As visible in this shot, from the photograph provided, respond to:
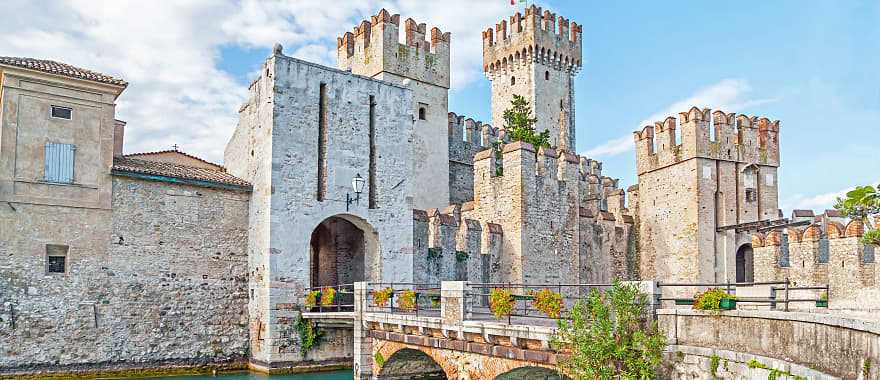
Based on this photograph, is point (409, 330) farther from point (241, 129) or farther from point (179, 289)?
point (241, 129)

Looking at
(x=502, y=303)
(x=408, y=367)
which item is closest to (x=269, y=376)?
(x=408, y=367)

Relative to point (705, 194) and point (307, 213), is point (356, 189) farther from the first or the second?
point (705, 194)

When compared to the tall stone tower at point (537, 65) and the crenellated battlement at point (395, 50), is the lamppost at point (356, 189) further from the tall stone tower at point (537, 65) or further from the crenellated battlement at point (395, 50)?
the tall stone tower at point (537, 65)

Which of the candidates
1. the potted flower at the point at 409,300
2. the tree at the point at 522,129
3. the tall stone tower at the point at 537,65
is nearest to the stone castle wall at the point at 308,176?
the potted flower at the point at 409,300

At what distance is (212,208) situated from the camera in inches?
902

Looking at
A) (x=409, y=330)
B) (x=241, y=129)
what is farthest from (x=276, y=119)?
(x=409, y=330)

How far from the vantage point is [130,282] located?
21.2 m

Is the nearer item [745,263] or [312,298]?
[312,298]

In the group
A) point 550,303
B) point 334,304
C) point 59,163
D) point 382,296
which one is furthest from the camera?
point 334,304

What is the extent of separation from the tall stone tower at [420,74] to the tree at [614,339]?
1879 centimetres

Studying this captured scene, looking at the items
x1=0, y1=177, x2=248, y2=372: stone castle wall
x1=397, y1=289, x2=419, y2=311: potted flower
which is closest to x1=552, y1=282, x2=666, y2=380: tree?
x1=397, y1=289, x2=419, y2=311: potted flower

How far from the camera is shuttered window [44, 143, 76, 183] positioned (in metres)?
20.1

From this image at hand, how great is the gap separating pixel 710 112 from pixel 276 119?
16.8 metres

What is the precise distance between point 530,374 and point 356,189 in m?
9.05
